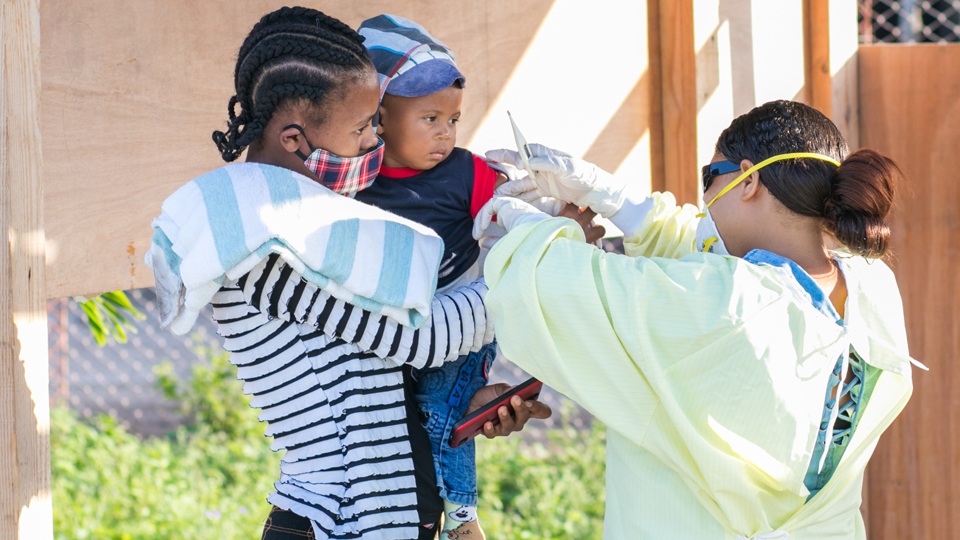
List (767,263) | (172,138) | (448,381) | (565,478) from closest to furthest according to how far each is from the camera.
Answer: (767,263), (448,381), (172,138), (565,478)

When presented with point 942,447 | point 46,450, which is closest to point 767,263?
point 46,450

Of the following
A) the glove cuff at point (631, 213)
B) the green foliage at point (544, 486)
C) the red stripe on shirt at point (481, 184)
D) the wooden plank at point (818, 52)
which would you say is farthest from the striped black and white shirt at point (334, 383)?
the green foliage at point (544, 486)

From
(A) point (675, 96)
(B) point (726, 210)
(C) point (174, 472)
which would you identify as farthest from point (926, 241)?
(C) point (174, 472)

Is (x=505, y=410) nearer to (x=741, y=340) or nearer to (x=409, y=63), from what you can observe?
(x=741, y=340)

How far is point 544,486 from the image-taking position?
5262 millimetres

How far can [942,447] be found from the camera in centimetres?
339

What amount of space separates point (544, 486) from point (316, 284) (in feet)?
12.4

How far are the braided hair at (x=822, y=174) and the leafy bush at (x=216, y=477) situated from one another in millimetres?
3241

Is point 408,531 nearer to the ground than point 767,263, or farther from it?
nearer to the ground

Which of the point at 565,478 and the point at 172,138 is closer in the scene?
the point at 172,138

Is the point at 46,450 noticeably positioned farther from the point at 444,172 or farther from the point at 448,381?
the point at 444,172

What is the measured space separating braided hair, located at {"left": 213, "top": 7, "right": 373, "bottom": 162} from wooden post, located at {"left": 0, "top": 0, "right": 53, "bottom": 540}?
307mm

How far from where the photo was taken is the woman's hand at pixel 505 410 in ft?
6.21

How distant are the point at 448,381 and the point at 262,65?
2.10 ft
